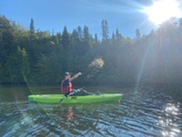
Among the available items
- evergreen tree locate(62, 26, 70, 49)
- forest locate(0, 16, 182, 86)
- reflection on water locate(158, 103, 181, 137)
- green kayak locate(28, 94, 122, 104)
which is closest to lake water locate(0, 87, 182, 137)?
reflection on water locate(158, 103, 181, 137)

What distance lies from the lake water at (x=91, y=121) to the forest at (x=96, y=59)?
2850 centimetres

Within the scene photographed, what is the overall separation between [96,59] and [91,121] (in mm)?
39633

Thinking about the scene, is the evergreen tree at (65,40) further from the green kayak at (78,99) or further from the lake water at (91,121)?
the lake water at (91,121)

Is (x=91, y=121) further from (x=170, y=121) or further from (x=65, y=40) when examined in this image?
(x=65, y=40)

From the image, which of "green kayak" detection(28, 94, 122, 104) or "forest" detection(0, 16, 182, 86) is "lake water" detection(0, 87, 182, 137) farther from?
"forest" detection(0, 16, 182, 86)

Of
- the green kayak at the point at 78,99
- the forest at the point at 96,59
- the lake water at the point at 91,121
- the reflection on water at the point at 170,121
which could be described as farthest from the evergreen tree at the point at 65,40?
the reflection on water at the point at 170,121

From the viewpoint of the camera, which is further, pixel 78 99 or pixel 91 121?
pixel 78 99

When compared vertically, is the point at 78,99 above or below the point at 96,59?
below

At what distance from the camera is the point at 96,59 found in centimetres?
5103

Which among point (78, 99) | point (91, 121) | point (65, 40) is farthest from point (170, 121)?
point (65, 40)

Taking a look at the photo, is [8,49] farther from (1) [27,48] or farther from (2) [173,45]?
(2) [173,45]

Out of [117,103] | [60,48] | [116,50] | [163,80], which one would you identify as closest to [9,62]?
[60,48]

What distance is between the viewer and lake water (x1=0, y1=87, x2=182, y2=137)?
974cm

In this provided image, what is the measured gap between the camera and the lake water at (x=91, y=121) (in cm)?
974
